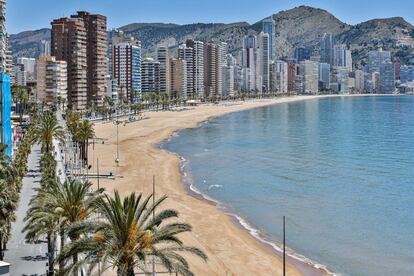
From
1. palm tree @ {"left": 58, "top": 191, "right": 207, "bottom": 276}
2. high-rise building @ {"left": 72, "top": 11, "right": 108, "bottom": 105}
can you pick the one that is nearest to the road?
palm tree @ {"left": 58, "top": 191, "right": 207, "bottom": 276}

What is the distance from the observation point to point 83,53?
14912 cm

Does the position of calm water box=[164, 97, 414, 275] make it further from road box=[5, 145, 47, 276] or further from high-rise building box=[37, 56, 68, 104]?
high-rise building box=[37, 56, 68, 104]

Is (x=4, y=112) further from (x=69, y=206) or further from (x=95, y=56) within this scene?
(x=95, y=56)

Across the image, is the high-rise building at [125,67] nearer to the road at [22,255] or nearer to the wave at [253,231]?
the wave at [253,231]

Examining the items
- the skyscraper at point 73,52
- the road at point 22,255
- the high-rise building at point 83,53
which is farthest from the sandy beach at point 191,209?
the high-rise building at point 83,53

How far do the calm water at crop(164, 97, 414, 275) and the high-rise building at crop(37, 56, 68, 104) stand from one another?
48230mm

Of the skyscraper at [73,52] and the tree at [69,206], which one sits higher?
the skyscraper at [73,52]

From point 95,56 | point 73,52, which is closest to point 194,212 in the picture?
point 73,52

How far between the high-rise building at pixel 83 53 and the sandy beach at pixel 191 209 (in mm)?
49133

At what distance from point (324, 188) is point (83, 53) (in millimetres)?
108188

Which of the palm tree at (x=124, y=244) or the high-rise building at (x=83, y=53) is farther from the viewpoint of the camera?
the high-rise building at (x=83, y=53)

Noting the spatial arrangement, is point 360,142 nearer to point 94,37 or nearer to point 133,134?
point 133,134

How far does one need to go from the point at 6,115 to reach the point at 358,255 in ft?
98.6

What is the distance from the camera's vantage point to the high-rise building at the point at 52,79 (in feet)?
448
